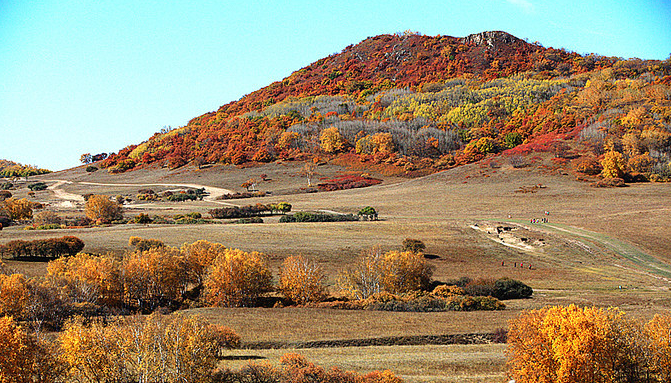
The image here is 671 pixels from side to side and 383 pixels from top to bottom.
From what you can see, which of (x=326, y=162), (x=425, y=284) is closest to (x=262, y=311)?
(x=425, y=284)

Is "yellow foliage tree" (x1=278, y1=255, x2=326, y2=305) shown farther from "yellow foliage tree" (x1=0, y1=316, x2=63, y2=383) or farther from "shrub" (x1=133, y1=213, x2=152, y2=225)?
"shrub" (x1=133, y1=213, x2=152, y2=225)

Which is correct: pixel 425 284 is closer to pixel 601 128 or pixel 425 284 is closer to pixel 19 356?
pixel 19 356

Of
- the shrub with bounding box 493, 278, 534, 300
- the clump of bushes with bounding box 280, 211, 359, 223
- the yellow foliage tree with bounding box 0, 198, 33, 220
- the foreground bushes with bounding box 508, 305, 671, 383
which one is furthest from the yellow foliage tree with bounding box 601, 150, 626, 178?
the yellow foliage tree with bounding box 0, 198, 33, 220

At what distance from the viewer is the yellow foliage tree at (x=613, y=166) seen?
344 feet

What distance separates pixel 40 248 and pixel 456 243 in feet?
177

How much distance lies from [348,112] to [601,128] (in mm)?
93464

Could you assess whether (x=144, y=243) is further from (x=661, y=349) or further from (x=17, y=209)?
(x=661, y=349)

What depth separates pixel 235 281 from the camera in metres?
46.9

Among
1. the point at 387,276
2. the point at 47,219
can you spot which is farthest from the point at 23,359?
the point at 47,219

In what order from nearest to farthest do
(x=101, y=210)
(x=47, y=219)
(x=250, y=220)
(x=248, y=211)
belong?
(x=47, y=219), (x=250, y=220), (x=101, y=210), (x=248, y=211)

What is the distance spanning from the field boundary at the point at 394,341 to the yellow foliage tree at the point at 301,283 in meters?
12.8

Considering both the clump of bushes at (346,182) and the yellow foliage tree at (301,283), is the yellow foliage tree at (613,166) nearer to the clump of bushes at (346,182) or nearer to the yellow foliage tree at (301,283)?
the clump of bushes at (346,182)

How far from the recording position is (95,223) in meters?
82.1

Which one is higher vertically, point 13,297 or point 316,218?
point 13,297
